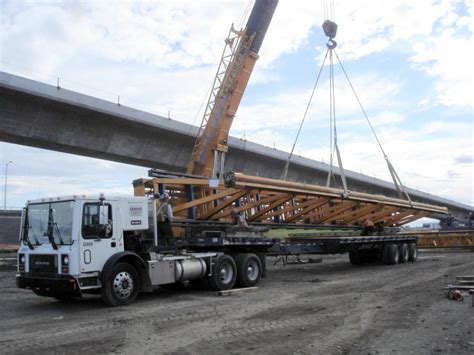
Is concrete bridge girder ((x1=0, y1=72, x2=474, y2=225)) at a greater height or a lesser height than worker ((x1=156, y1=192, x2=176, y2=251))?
greater

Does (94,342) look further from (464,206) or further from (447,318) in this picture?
(464,206)

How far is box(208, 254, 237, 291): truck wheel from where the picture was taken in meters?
12.8

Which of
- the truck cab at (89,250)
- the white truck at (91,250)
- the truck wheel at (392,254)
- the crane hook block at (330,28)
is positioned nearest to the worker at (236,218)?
the white truck at (91,250)

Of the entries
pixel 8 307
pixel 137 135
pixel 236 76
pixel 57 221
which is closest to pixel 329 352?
pixel 57 221

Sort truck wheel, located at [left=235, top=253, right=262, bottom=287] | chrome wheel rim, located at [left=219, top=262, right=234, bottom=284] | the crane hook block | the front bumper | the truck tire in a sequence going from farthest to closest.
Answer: the truck tire
the crane hook block
truck wheel, located at [left=235, top=253, right=262, bottom=287]
chrome wheel rim, located at [left=219, top=262, right=234, bottom=284]
the front bumper

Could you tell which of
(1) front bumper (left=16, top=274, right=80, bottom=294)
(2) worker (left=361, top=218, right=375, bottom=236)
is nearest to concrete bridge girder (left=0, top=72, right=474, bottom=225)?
(2) worker (left=361, top=218, right=375, bottom=236)

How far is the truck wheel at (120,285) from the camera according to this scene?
1026cm

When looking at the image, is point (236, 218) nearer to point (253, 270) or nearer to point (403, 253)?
point (253, 270)

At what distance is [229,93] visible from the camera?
18.9 m

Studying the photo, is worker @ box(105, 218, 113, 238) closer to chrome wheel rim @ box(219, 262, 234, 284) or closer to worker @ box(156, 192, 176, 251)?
worker @ box(156, 192, 176, 251)

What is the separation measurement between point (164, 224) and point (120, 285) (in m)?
2.32

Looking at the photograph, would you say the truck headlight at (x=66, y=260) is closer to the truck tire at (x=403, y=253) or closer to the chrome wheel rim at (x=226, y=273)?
the chrome wheel rim at (x=226, y=273)

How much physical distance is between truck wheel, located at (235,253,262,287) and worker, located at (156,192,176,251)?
2022 mm

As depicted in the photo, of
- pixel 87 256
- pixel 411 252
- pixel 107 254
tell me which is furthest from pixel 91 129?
pixel 411 252
